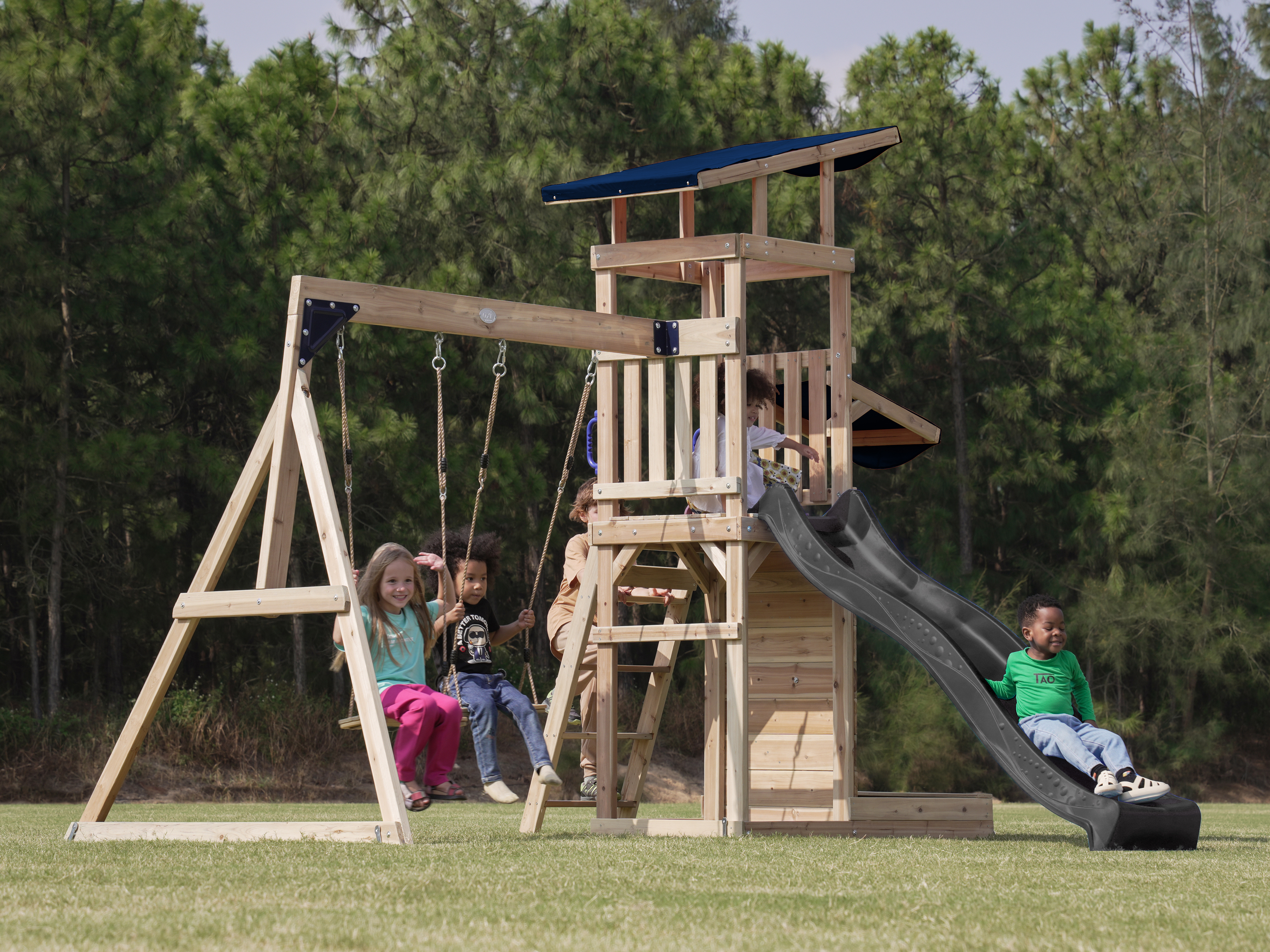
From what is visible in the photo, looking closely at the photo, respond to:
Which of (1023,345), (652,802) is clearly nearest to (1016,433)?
(1023,345)

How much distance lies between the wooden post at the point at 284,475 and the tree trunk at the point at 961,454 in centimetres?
1625

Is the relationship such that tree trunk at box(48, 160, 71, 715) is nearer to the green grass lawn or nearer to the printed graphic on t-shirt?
the printed graphic on t-shirt

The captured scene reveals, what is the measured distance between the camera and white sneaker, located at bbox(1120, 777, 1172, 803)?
6.70m

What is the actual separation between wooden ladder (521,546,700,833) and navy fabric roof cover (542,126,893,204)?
1.96 meters

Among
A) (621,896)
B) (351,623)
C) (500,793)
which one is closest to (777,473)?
(500,793)

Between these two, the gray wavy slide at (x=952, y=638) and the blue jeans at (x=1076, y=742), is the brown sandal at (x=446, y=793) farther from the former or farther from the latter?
the blue jeans at (x=1076, y=742)

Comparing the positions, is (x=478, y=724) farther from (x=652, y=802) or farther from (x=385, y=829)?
(x=652, y=802)

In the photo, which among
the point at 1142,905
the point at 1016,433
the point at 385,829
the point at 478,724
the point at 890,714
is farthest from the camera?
the point at 1016,433

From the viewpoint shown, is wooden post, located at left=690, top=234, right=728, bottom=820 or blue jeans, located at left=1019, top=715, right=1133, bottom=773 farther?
wooden post, located at left=690, top=234, right=728, bottom=820

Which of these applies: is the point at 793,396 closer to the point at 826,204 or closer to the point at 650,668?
the point at 826,204

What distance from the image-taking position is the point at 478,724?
764cm

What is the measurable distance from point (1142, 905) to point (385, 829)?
2.93 metres

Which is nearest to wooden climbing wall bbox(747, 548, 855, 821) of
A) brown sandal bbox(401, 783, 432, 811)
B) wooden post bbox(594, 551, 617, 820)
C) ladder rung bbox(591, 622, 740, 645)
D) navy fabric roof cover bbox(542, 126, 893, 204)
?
ladder rung bbox(591, 622, 740, 645)

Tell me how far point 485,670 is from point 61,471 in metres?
11.1
